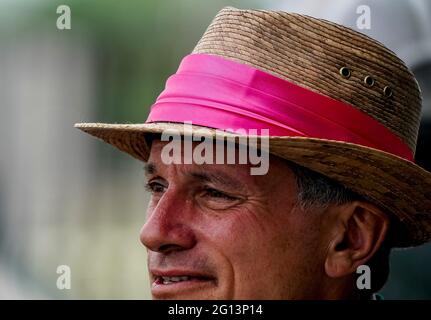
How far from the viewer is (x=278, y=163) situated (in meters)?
3.12

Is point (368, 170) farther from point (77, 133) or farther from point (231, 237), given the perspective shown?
point (77, 133)

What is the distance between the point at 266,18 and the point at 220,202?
27.6 inches

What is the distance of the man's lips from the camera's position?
3018 millimetres

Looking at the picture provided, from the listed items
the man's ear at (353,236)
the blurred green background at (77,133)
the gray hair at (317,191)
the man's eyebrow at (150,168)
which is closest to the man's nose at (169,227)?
the man's eyebrow at (150,168)

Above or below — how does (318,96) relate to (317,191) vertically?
above

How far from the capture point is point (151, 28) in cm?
687

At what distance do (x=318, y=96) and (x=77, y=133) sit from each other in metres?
4.07

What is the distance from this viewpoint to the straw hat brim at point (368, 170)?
2.96m

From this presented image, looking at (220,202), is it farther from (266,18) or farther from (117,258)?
(117,258)

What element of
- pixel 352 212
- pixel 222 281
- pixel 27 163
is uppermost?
pixel 27 163

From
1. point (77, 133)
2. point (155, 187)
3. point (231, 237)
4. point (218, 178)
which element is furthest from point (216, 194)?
point (77, 133)

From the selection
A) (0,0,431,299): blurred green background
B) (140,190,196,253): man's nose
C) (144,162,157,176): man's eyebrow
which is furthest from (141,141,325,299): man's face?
(0,0,431,299): blurred green background

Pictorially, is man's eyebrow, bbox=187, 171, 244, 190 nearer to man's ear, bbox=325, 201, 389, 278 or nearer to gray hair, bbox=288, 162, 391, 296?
gray hair, bbox=288, 162, 391, 296

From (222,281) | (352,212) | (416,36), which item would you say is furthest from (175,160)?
(416,36)
